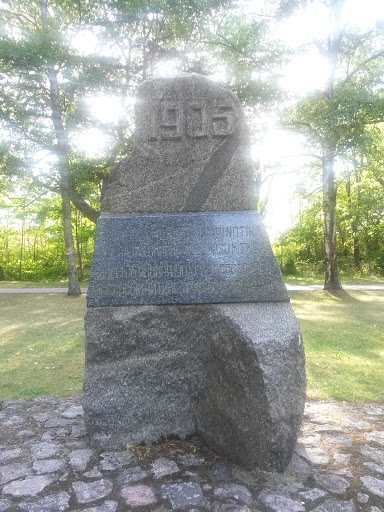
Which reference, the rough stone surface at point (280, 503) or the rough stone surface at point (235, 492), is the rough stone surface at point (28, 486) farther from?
the rough stone surface at point (280, 503)

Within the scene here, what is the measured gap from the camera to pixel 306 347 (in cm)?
699

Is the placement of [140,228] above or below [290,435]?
above

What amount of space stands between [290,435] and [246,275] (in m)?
1.20

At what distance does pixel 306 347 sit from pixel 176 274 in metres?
4.31

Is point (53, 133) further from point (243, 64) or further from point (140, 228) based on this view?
point (140, 228)

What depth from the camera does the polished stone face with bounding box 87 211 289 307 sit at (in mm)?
3377

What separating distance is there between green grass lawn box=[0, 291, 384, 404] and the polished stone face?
6.74ft

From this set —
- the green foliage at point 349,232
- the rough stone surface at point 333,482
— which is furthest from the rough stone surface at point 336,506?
the green foliage at point 349,232

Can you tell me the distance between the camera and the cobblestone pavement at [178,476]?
8.41 feet

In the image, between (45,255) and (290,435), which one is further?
(45,255)

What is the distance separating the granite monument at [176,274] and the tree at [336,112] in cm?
813

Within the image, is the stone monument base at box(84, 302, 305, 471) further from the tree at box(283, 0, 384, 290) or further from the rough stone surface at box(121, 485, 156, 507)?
the tree at box(283, 0, 384, 290)

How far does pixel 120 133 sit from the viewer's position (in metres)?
12.6

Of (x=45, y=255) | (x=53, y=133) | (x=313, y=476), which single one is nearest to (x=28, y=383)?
(x=313, y=476)
